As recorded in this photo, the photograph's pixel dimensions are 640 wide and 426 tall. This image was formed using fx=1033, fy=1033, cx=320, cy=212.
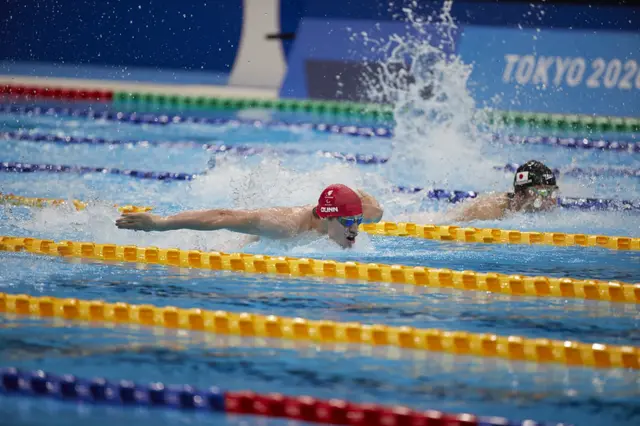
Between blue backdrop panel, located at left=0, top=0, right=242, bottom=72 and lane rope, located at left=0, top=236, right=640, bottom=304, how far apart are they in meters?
6.73

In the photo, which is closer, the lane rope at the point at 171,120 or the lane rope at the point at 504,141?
the lane rope at the point at 504,141

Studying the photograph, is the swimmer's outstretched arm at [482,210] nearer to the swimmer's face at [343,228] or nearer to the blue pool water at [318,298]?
the blue pool water at [318,298]

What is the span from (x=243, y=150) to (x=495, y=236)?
318 cm

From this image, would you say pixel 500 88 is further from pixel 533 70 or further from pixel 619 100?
pixel 619 100

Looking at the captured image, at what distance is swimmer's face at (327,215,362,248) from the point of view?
17.4ft

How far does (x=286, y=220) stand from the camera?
17.8 ft

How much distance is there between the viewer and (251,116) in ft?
35.0

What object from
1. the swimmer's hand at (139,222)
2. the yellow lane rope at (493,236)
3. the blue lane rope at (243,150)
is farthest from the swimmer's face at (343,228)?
the blue lane rope at (243,150)

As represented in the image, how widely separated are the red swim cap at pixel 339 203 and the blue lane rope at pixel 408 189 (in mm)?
2103

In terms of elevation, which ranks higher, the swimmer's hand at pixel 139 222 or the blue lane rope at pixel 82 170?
the blue lane rope at pixel 82 170

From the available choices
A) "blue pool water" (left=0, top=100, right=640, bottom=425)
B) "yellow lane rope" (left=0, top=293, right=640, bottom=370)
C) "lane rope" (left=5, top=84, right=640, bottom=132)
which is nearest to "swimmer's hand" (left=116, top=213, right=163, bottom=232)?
"blue pool water" (left=0, top=100, right=640, bottom=425)

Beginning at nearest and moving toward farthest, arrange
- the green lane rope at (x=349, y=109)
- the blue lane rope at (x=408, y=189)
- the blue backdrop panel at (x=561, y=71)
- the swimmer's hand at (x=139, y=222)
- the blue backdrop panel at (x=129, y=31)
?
the swimmer's hand at (x=139, y=222), the blue lane rope at (x=408, y=189), the green lane rope at (x=349, y=109), the blue backdrop panel at (x=561, y=71), the blue backdrop panel at (x=129, y=31)

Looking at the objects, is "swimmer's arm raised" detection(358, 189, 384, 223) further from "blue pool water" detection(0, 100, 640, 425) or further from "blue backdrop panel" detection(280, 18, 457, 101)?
"blue backdrop panel" detection(280, 18, 457, 101)

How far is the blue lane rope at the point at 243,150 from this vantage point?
8.32 meters
